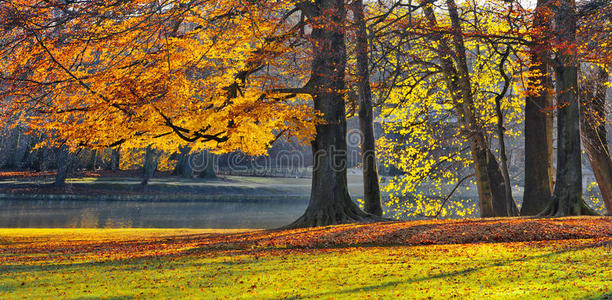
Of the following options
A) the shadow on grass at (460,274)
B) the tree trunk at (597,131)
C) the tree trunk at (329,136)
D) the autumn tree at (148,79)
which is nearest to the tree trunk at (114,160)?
the autumn tree at (148,79)

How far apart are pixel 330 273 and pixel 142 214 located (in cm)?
2152

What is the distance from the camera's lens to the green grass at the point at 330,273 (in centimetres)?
573

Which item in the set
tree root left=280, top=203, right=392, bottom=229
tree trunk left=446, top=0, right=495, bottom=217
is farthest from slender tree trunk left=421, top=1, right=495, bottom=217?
tree root left=280, top=203, right=392, bottom=229

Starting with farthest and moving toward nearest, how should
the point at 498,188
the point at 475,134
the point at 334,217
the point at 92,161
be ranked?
→ the point at 92,161
the point at 498,188
the point at 475,134
the point at 334,217

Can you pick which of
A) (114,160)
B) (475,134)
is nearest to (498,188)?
(475,134)

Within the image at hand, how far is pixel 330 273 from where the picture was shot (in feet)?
22.4

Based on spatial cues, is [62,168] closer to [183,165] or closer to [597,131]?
[183,165]

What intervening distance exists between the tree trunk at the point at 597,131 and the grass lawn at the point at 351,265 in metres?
5.04

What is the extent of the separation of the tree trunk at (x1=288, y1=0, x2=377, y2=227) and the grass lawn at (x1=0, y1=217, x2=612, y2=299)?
9.14ft

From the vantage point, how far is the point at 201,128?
1291 cm

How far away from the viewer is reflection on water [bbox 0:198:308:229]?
893 inches

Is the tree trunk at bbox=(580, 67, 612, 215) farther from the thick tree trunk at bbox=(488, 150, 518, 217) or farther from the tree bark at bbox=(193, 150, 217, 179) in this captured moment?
the tree bark at bbox=(193, 150, 217, 179)

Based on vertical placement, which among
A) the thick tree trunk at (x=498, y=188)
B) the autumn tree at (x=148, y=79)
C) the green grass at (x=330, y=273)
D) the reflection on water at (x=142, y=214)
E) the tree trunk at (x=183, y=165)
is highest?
the autumn tree at (x=148, y=79)

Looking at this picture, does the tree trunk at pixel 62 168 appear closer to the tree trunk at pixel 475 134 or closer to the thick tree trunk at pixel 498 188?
the tree trunk at pixel 475 134
